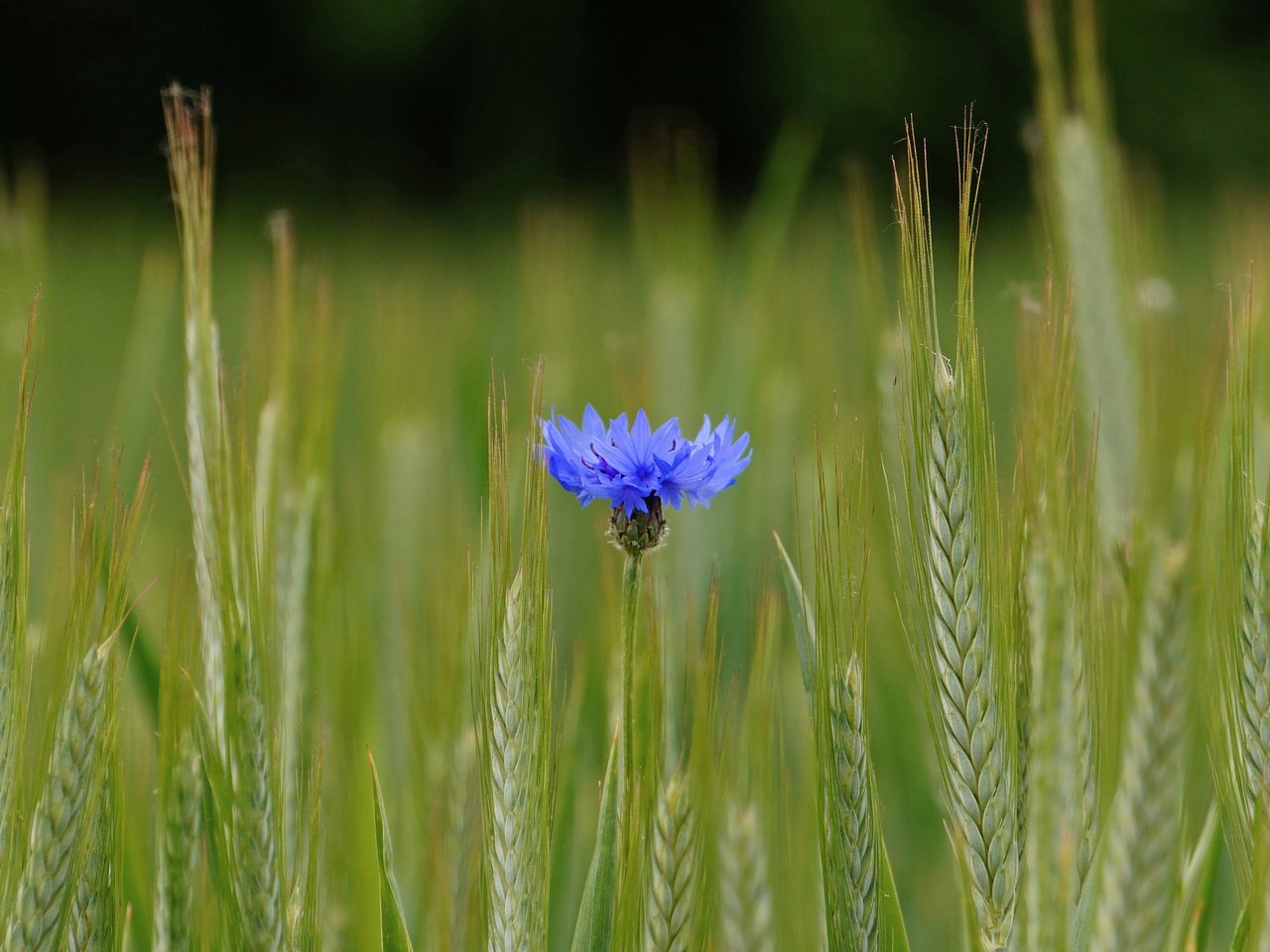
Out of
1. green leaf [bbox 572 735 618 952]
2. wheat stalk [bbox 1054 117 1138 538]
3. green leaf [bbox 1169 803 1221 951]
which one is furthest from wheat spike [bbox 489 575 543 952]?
wheat stalk [bbox 1054 117 1138 538]

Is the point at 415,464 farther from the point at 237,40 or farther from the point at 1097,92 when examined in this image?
the point at 237,40

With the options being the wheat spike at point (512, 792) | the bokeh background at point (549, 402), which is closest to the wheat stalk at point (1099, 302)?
the bokeh background at point (549, 402)

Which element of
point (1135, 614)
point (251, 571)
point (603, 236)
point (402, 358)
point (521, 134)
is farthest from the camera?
point (521, 134)

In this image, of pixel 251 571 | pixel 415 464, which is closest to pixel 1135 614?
pixel 251 571

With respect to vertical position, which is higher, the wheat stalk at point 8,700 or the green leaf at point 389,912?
the wheat stalk at point 8,700

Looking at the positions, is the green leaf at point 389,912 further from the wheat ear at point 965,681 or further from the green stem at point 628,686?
the wheat ear at point 965,681

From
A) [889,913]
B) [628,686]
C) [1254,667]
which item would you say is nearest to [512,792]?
[628,686]
